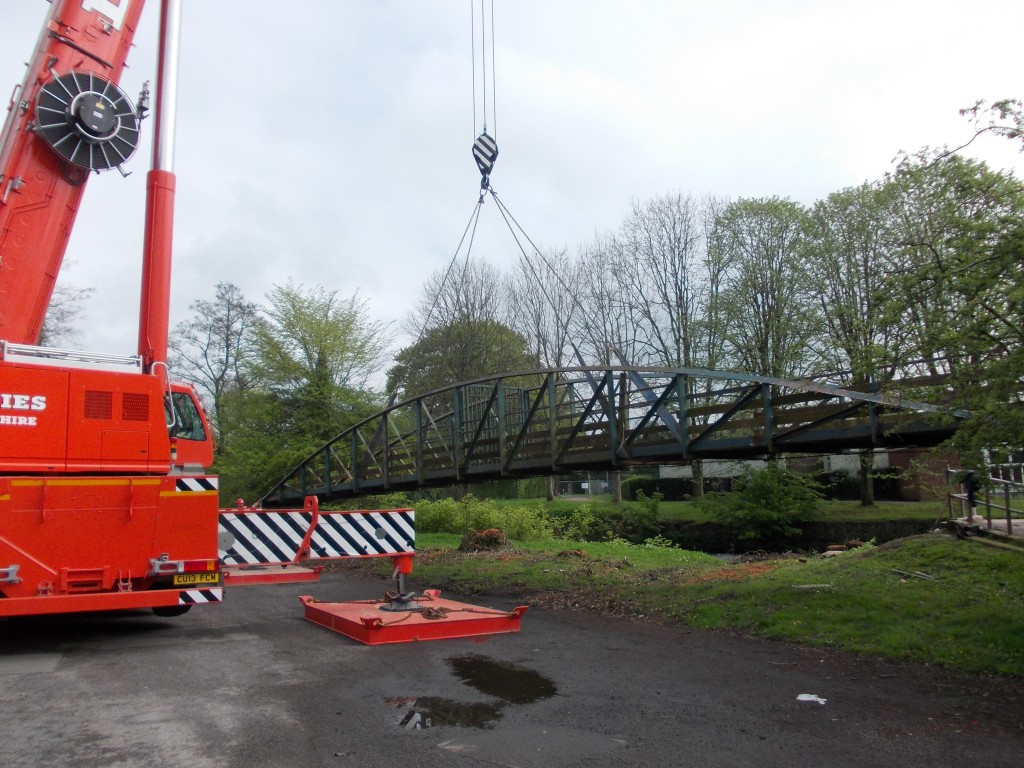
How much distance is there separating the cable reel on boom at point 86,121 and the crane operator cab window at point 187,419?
3.29m

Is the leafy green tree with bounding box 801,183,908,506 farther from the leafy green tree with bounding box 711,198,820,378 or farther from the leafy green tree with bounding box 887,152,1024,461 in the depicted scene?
the leafy green tree with bounding box 887,152,1024,461

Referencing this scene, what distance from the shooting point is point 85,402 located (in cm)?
949

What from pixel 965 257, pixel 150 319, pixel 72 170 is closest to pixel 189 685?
pixel 150 319

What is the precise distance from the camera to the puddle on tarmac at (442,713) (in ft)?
19.9

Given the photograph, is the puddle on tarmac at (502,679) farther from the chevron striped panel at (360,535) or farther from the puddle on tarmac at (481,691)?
the chevron striped panel at (360,535)

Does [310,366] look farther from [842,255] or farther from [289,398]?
[842,255]

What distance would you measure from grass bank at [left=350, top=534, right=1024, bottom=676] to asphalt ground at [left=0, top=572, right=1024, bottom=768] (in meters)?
0.53

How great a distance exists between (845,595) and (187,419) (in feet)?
30.7

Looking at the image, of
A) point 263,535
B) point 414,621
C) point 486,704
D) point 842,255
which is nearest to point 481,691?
point 486,704

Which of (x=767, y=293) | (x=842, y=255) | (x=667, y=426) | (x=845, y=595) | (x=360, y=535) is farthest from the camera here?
(x=767, y=293)

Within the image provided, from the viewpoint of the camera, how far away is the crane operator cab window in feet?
37.0

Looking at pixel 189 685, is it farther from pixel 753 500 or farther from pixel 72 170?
pixel 753 500

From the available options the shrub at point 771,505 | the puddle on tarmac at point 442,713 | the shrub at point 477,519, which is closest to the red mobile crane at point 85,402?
the puddle on tarmac at point 442,713

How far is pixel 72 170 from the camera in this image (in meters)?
10.7
